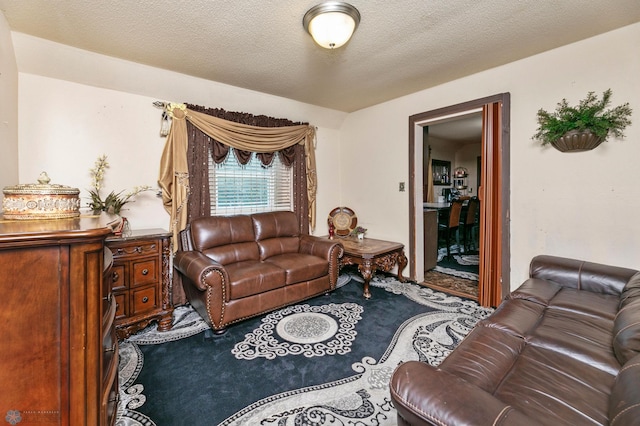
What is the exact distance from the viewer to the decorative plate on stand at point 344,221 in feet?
13.9

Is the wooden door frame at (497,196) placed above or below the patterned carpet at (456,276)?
above

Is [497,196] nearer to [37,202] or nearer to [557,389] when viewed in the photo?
[557,389]

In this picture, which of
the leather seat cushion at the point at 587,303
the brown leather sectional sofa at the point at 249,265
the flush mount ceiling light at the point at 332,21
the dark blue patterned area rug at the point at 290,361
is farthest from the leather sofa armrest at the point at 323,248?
the flush mount ceiling light at the point at 332,21

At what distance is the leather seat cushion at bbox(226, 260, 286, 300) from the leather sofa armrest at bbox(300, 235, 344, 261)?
0.63 meters

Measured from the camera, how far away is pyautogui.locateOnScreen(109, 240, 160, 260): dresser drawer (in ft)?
7.36

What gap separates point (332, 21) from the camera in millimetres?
1833

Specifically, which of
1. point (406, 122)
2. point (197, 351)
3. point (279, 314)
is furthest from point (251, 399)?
point (406, 122)

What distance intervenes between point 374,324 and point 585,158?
93.4 inches

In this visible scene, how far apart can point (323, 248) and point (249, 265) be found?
2.94 feet

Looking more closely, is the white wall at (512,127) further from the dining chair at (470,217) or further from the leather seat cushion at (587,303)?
the dining chair at (470,217)

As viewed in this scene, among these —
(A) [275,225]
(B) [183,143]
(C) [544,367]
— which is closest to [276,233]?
(A) [275,225]

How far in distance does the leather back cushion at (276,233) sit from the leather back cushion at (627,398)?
2904 mm

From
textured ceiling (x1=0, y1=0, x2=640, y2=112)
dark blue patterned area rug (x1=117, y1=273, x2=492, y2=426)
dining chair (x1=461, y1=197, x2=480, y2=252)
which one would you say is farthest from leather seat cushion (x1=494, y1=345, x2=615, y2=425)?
dining chair (x1=461, y1=197, x2=480, y2=252)

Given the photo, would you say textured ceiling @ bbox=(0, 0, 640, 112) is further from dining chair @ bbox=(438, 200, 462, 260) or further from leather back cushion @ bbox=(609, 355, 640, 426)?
dining chair @ bbox=(438, 200, 462, 260)
